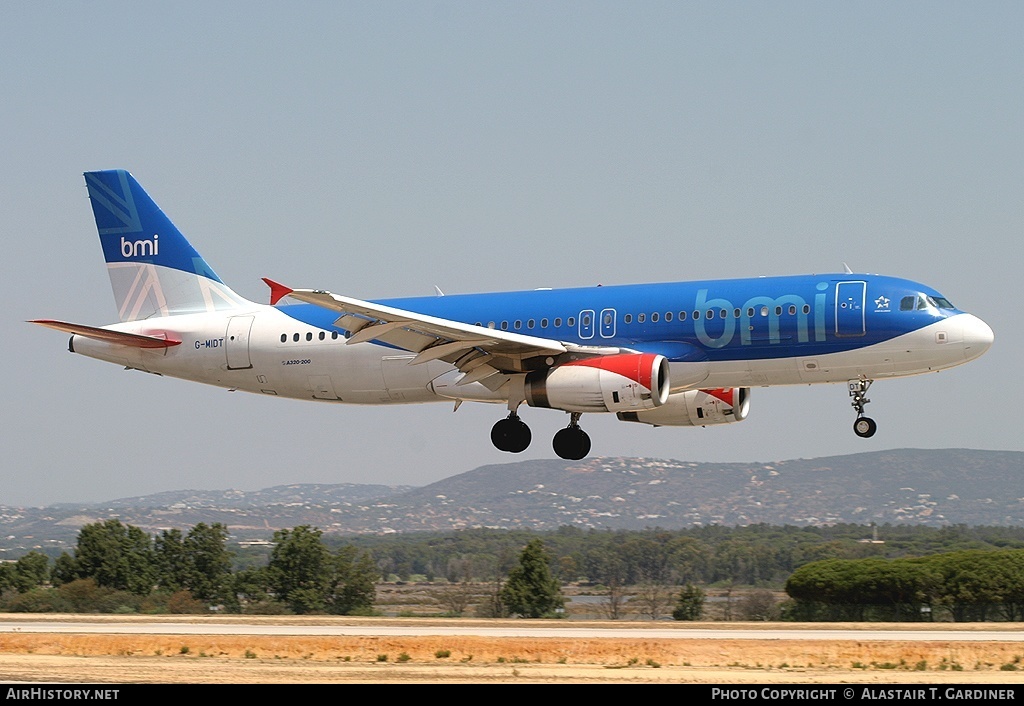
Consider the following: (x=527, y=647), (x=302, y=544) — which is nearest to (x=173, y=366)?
(x=527, y=647)

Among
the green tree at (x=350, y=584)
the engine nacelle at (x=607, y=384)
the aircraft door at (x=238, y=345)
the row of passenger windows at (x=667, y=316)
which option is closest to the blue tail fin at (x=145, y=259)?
the aircraft door at (x=238, y=345)

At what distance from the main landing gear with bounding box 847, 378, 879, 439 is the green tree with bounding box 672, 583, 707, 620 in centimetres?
3042

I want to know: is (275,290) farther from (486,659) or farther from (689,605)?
(689,605)

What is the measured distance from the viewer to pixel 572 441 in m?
42.7

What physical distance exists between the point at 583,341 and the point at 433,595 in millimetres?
47628

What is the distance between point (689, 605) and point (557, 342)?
34905 millimetres

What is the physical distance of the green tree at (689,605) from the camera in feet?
226

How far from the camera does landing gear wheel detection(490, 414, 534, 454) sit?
42031mm

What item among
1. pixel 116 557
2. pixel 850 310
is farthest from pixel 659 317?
pixel 116 557

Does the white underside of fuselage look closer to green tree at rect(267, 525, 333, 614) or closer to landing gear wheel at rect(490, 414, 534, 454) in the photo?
landing gear wheel at rect(490, 414, 534, 454)

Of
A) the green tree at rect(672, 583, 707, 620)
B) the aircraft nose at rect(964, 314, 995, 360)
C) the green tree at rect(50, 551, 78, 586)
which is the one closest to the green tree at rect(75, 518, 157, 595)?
the green tree at rect(50, 551, 78, 586)

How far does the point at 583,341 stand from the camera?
40188 mm

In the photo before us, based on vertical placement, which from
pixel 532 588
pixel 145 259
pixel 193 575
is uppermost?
pixel 145 259
